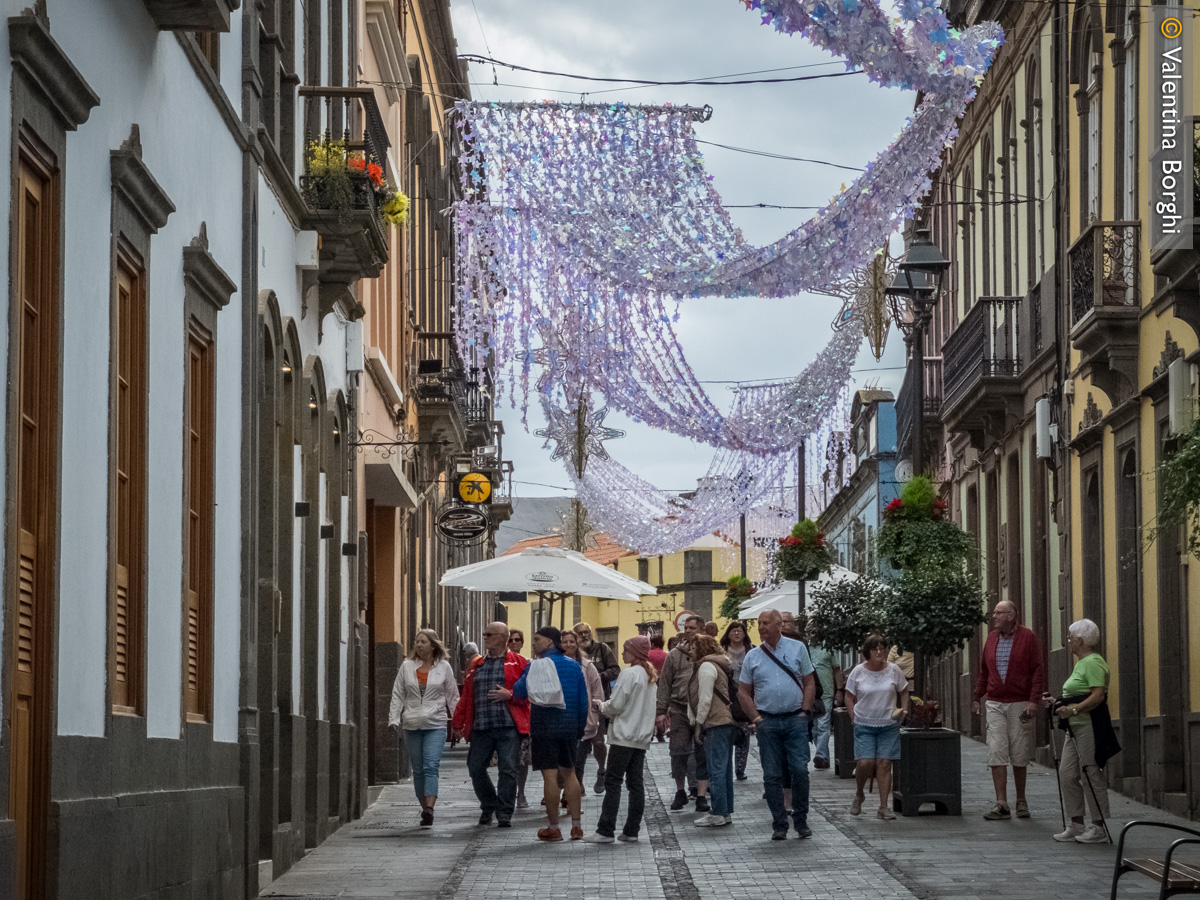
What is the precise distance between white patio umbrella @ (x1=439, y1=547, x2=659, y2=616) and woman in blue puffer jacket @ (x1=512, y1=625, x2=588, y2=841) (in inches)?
230

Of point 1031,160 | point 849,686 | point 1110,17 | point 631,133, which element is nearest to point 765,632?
point 849,686

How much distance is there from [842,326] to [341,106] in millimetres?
7928

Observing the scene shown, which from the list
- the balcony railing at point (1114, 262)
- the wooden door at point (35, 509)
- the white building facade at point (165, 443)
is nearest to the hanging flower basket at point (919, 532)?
the balcony railing at point (1114, 262)

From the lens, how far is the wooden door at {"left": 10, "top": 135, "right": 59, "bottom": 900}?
7.61 metres

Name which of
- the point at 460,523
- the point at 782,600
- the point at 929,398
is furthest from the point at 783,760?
the point at 929,398

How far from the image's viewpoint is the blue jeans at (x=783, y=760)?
51.8ft

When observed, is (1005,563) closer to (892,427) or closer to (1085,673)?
(1085,673)

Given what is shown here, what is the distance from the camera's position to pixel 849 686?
59.6ft

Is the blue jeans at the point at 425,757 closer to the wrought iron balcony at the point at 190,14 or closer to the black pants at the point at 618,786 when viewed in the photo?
the black pants at the point at 618,786

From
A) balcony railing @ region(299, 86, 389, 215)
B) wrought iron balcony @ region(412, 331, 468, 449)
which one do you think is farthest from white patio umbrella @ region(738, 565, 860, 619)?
balcony railing @ region(299, 86, 389, 215)

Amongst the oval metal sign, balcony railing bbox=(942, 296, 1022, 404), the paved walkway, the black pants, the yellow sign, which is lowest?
the paved walkway

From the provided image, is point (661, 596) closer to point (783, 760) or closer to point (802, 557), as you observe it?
point (802, 557)

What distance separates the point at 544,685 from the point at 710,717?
1.40m

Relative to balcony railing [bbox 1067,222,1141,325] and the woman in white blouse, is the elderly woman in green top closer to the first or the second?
the woman in white blouse
